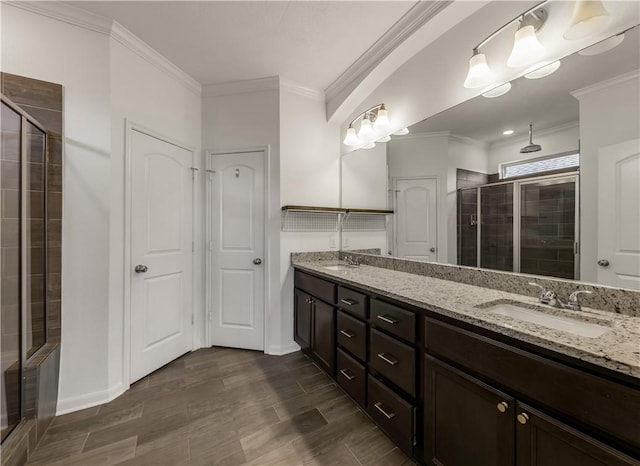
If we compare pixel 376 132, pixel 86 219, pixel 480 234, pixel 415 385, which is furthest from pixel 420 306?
pixel 86 219

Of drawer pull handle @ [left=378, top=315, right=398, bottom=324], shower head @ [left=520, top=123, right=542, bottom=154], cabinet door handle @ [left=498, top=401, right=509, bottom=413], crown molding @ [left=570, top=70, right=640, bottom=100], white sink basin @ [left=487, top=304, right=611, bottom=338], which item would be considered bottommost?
cabinet door handle @ [left=498, top=401, right=509, bottom=413]

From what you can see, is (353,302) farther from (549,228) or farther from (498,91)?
(498,91)

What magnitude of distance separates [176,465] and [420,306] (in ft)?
4.75

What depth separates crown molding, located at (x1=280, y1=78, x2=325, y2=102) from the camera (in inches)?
103

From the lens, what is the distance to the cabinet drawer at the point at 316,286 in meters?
1.98

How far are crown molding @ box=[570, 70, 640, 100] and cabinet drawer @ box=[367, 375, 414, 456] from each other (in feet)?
5.33

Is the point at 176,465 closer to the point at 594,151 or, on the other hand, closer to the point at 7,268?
the point at 7,268

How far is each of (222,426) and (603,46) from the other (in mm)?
2670

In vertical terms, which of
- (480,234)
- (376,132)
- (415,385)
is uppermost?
(376,132)

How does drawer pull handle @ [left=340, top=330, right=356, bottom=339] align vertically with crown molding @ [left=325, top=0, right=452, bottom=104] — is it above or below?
below

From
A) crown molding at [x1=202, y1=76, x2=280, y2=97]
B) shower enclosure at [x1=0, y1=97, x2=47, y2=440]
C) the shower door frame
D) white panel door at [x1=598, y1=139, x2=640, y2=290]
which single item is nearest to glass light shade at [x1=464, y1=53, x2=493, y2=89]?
the shower door frame

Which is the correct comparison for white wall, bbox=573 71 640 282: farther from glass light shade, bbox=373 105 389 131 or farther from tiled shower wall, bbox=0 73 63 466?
tiled shower wall, bbox=0 73 63 466

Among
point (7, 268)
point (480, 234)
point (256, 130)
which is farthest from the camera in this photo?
point (256, 130)

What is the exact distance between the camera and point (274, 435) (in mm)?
1564
